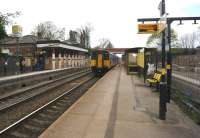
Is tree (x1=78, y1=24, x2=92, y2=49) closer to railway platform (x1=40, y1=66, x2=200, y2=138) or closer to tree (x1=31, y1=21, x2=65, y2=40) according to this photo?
tree (x1=31, y1=21, x2=65, y2=40)

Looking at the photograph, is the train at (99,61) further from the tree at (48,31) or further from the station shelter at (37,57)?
the tree at (48,31)

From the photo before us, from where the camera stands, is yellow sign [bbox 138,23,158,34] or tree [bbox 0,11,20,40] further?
tree [bbox 0,11,20,40]

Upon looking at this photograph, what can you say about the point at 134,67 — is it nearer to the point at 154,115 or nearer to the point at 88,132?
the point at 154,115

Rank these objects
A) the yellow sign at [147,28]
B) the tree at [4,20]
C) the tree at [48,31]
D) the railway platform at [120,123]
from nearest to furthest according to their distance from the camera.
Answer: the railway platform at [120,123], the yellow sign at [147,28], the tree at [4,20], the tree at [48,31]

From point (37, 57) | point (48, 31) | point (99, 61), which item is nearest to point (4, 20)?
point (99, 61)

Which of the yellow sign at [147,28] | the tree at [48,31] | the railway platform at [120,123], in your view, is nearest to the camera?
the railway platform at [120,123]

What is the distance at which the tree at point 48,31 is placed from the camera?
8475 centimetres

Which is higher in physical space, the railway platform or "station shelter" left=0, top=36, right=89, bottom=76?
"station shelter" left=0, top=36, right=89, bottom=76

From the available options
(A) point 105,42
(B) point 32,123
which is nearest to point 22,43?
(B) point 32,123

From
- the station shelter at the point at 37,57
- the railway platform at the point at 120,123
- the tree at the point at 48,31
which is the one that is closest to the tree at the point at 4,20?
the station shelter at the point at 37,57

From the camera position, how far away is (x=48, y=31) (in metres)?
87.1

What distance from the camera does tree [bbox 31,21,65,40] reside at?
278ft

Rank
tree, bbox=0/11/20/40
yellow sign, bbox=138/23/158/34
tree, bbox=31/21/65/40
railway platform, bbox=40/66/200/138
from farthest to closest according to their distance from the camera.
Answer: tree, bbox=31/21/65/40 → tree, bbox=0/11/20/40 → yellow sign, bbox=138/23/158/34 → railway platform, bbox=40/66/200/138

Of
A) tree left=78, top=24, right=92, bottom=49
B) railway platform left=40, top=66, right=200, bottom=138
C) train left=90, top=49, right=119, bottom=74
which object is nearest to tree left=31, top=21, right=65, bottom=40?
tree left=78, top=24, right=92, bottom=49
